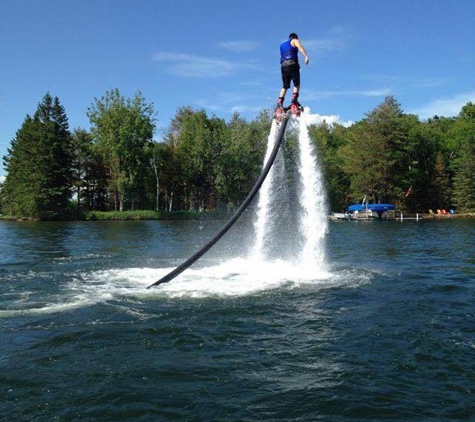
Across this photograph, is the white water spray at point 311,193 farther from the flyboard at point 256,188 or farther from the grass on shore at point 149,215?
the grass on shore at point 149,215

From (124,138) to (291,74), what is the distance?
2962 inches

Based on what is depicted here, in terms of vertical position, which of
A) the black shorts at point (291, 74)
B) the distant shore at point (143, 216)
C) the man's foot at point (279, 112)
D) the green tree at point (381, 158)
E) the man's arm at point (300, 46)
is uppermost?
the green tree at point (381, 158)

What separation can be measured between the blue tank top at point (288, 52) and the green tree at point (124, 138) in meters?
73.7

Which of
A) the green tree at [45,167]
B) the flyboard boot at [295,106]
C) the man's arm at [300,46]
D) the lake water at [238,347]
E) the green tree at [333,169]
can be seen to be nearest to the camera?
the lake water at [238,347]

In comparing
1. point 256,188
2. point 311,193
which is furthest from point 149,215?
point 256,188

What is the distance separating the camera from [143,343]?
10.4 meters

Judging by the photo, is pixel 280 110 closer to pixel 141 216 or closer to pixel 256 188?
pixel 256 188

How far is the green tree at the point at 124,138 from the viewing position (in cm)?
8631

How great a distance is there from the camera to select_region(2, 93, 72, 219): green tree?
82.4m

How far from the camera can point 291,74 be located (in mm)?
14758

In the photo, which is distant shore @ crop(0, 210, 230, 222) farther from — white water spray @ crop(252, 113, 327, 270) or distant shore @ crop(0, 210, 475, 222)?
white water spray @ crop(252, 113, 327, 270)

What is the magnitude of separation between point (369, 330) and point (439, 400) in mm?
3855

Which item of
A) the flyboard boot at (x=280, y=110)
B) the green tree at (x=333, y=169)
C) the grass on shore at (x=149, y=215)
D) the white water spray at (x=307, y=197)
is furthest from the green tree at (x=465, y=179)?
the flyboard boot at (x=280, y=110)

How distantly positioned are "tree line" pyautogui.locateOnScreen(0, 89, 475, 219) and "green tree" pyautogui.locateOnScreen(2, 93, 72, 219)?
18cm
